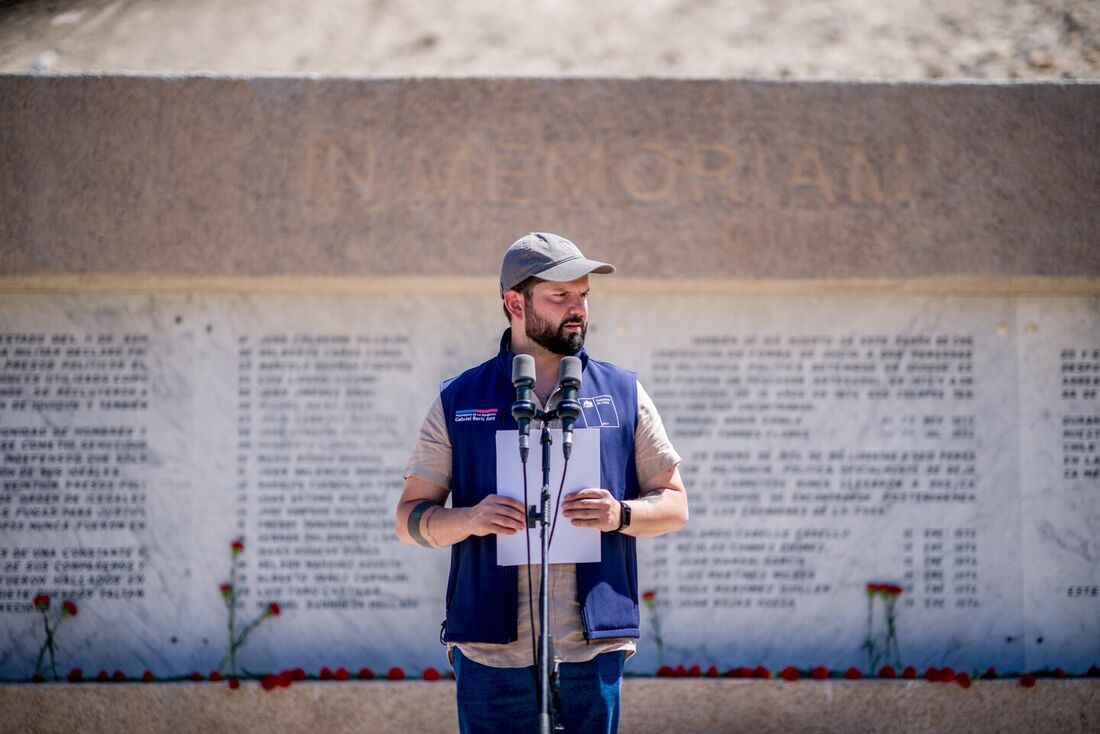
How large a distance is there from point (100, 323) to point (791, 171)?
12.2 ft

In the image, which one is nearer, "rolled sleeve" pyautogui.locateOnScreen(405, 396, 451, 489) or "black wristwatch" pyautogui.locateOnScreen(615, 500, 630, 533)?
"black wristwatch" pyautogui.locateOnScreen(615, 500, 630, 533)

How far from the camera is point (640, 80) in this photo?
17.4 ft

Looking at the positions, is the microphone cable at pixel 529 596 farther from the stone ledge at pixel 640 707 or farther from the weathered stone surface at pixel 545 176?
the weathered stone surface at pixel 545 176

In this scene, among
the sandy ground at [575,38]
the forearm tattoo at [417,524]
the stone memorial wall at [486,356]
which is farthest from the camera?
the sandy ground at [575,38]

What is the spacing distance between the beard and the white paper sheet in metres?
0.22

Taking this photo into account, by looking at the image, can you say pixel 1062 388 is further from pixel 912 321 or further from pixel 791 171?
pixel 791 171

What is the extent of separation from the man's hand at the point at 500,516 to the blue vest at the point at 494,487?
169mm

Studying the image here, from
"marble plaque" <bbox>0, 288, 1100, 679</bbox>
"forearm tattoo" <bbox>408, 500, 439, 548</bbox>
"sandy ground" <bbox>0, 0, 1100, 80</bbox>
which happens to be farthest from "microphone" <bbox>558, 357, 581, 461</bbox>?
"sandy ground" <bbox>0, 0, 1100, 80</bbox>

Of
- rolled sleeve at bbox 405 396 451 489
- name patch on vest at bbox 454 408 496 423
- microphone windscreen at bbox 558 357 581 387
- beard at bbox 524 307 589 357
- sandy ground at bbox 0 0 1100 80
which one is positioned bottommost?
rolled sleeve at bbox 405 396 451 489

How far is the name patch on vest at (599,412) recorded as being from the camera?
2725 millimetres

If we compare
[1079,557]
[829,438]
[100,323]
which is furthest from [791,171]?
[100,323]

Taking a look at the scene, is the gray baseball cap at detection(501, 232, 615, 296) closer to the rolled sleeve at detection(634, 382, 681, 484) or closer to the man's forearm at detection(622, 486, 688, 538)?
the rolled sleeve at detection(634, 382, 681, 484)

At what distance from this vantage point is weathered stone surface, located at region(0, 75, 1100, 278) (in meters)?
5.22

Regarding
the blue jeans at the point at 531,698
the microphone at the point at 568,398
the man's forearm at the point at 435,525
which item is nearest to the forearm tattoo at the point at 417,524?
the man's forearm at the point at 435,525
